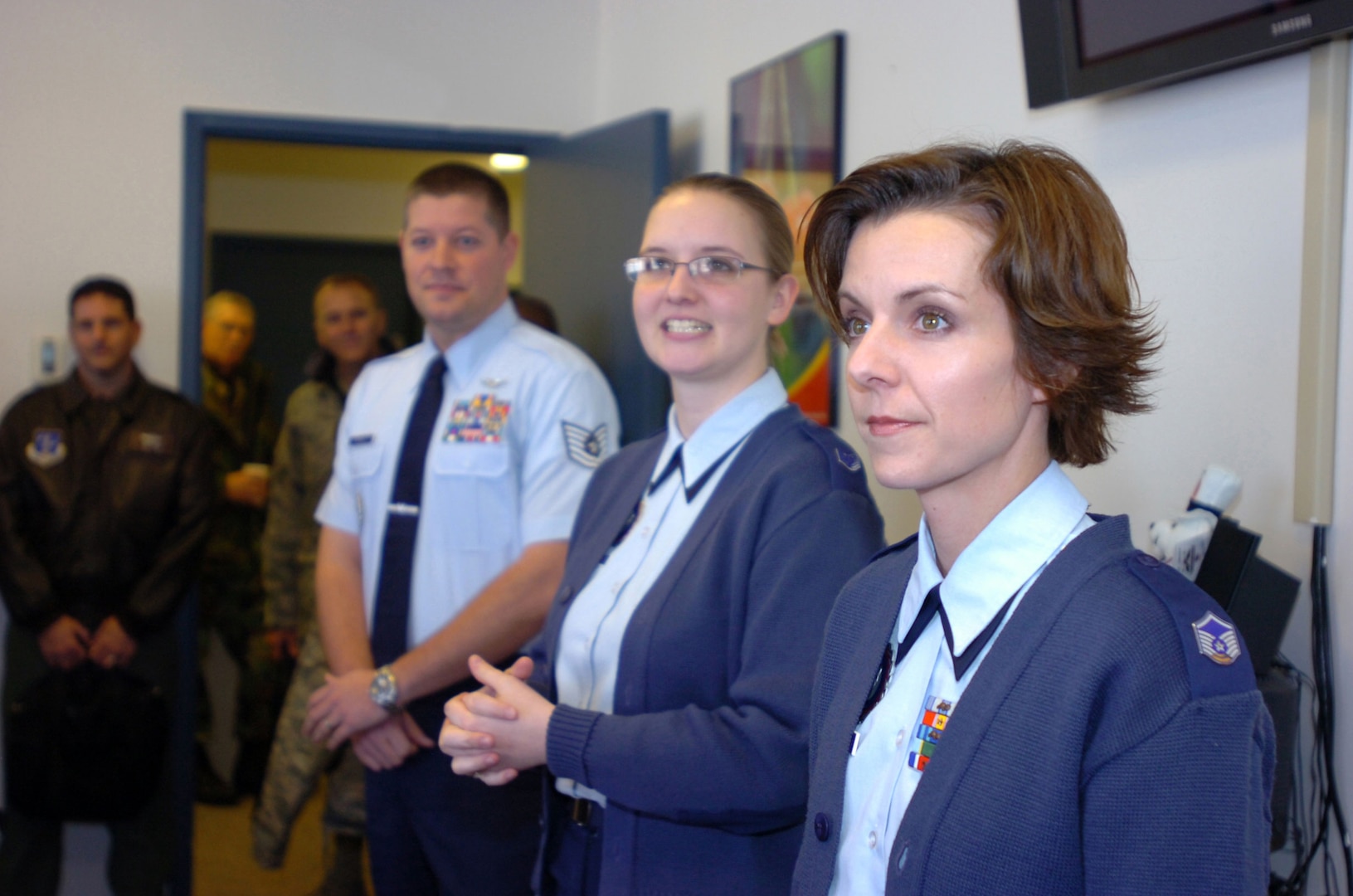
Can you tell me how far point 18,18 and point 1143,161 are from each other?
3181 millimetres

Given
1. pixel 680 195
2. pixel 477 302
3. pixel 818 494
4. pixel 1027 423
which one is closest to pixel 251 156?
pixel 477 302

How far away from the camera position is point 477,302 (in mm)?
2297

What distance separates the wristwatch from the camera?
204 centimetres

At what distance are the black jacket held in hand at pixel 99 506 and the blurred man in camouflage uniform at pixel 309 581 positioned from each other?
0.34 metres

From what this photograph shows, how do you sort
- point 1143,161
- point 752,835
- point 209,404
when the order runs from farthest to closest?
1. point 209,404
2. point 1143,161
3. point 752,835

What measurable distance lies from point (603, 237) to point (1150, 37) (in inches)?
76.8

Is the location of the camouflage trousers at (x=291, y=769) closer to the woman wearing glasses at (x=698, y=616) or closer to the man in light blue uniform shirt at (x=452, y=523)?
the man in light blue uniform shirt at (x=452, y=523)

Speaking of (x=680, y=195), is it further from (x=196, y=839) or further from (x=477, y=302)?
(x=196, y=839)

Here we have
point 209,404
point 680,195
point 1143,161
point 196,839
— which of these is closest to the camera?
point 680,195

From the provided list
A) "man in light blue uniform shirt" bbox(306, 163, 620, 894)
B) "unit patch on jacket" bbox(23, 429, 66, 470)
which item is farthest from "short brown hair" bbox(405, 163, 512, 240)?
"unit patch on jacket" bbox(23, 429, 66, 470)

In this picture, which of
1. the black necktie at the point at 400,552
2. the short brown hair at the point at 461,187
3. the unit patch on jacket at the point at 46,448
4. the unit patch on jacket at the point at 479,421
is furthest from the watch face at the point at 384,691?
the unit patch on jacket at the point at 46,448

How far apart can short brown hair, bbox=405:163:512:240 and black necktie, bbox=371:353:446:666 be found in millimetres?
472

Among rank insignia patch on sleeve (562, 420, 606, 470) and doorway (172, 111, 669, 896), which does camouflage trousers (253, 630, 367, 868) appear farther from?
rank insignia patch on sleeve (562, 420, 606, 470)

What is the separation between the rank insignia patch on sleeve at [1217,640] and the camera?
2.68ft
